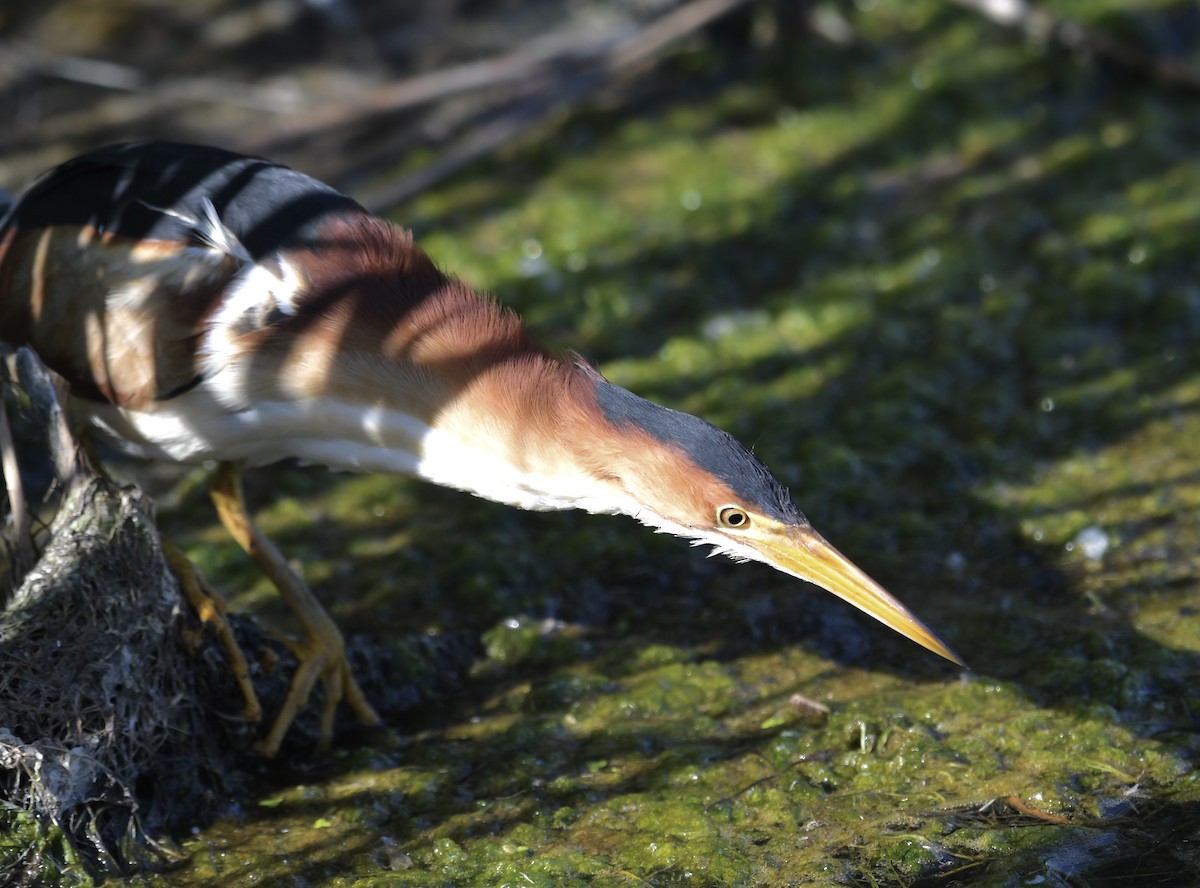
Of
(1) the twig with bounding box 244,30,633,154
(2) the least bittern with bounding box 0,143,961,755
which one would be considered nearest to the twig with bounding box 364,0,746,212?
(1) the twig with bounding box 244,30,633,154

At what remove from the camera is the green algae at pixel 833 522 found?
3102 mm

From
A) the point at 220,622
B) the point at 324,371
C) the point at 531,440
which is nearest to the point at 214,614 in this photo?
the point at 220,622

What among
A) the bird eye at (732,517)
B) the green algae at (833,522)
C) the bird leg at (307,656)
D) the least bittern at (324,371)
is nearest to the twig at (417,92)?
the green algae at (833,522)

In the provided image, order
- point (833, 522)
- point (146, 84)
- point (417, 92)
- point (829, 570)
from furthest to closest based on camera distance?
point (146, 84) < point (417, 92) < point (833, 522) < point (829, 570)

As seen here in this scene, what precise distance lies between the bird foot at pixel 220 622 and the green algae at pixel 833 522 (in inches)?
8.3

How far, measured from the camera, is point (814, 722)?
3428 mm

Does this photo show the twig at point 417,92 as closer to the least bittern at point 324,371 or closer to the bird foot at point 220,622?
the least bittern at point 324,371

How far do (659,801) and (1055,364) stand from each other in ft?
7.91

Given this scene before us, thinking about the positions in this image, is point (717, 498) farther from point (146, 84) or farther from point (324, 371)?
point (146, 84)

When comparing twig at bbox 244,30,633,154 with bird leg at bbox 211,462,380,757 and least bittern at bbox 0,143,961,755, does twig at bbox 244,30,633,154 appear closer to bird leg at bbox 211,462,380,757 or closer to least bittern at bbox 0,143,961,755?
least bittern at bbox 0,143,961,755

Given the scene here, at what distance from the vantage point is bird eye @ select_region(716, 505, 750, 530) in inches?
121

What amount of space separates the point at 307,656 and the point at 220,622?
0.83 ft

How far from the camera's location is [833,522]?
4.29m

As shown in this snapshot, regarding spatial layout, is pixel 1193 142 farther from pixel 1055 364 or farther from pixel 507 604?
pixel 507 604
